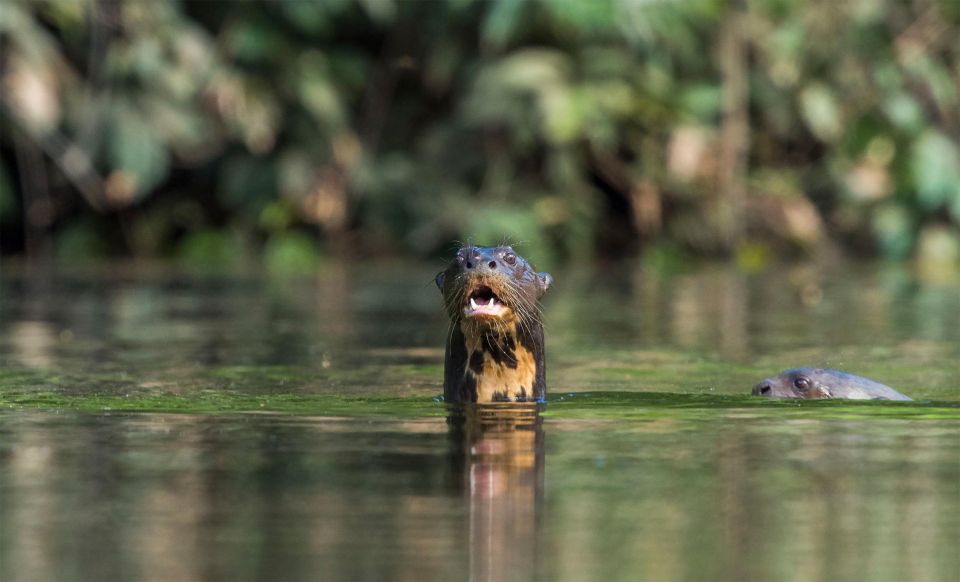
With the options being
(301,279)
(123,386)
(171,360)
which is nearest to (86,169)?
(301,279)

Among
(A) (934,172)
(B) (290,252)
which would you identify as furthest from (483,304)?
(A) (934,172)

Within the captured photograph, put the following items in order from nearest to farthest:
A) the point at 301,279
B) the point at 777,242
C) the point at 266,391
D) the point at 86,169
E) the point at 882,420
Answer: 1. the point at 882,420
2. the point at 266,391
3. the point at 301,279
4. the point at 86,169
5. the point at 777,242

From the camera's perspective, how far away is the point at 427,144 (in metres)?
20.8

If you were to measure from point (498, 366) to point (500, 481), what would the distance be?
6.76ft

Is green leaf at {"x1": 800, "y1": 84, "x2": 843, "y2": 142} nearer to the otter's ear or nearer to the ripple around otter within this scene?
the ripple around otter

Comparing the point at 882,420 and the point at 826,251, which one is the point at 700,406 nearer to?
the point at 882,420

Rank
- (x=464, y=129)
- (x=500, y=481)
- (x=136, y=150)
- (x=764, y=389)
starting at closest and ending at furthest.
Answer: (x=500, y=481) → (x=764, y=389) → (x=136, y=150) → (x=464, y=129)

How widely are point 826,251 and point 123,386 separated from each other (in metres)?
14.5

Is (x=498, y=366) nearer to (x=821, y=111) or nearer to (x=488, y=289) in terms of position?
(x=488, y=289)

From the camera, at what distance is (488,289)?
6867 mm

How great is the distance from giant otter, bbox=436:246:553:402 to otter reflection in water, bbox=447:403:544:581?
108mm

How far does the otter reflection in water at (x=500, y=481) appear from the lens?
3920mm

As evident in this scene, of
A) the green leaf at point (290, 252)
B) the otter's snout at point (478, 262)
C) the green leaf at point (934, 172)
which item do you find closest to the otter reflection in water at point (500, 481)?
the otter's snout at point (478, 262)

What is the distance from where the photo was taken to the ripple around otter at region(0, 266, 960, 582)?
396 centimetres
